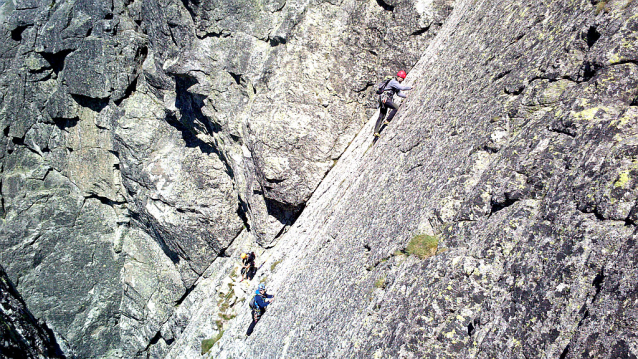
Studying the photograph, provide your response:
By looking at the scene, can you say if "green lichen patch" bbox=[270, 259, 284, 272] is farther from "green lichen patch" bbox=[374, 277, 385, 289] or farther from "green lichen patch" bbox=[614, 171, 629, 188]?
"green lichen patch" bbox=[614, 171, 629, 188]

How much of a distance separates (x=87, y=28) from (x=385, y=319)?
3994cm

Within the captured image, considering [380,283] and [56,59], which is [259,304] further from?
[56,59]

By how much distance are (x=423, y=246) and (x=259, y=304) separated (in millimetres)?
11709

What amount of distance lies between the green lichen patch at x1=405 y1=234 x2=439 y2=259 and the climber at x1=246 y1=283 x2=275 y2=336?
36.0ft

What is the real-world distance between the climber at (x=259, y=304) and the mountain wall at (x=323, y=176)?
0.95 metres

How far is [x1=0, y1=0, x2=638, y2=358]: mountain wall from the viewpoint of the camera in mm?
7113

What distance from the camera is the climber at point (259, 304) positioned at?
1886cm

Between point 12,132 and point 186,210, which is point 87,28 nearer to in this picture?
point 12,132

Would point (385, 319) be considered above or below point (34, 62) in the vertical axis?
below

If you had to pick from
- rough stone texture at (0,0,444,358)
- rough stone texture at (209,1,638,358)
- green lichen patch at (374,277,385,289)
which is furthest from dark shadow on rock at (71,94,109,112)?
green lichen patch at (374,277,385,289)

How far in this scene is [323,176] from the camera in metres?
24.9

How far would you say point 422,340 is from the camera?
799 centimetres

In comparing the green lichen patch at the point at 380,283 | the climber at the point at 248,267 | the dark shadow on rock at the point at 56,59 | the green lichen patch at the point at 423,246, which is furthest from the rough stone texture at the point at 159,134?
the green lichen patch at the point at 423,246

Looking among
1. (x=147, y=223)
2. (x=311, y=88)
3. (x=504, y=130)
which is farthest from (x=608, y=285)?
(x=147, y=223)
